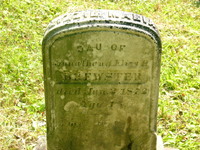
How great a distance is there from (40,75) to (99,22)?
252 centimetres

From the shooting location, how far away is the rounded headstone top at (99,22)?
6.94 feet

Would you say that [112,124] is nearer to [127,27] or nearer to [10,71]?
[127,27]

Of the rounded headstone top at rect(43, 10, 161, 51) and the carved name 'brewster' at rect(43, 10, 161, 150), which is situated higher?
the rounded headstone top at rect(43, 10, 161, 51)

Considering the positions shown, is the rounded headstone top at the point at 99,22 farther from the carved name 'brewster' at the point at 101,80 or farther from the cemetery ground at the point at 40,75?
the cemetery ground at the point at 40,75

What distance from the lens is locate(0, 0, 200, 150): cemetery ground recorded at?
11.1ft

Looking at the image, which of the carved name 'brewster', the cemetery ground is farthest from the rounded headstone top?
the cemetery ground

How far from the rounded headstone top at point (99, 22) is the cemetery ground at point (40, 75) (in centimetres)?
163

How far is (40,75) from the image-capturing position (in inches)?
174

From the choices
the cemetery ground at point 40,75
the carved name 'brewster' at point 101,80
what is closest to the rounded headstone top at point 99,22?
the carved name 'brewster' at point 101,80

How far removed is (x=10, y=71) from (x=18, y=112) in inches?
39.3

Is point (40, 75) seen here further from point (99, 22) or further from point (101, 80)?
point (99, 22)

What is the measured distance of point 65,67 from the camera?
2293mm

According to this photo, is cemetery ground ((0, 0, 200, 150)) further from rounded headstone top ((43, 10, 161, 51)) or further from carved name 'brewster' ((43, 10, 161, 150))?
rounded headstone top ((43, 10, 161, 51))

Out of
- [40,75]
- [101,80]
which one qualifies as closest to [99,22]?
[101,80]
